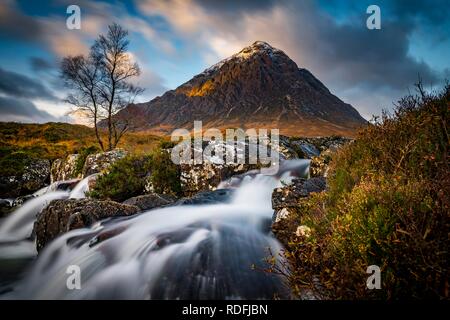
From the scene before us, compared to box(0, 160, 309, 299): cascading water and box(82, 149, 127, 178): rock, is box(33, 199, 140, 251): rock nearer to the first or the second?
box(0, 160, 309, 299): cascading water

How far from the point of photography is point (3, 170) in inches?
808

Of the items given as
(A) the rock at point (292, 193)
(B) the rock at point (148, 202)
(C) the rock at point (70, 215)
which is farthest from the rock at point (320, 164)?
(C) the rock at point (70, 215)

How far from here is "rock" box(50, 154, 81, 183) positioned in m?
18.7

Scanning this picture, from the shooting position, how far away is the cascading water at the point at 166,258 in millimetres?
4980

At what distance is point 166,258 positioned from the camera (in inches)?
230

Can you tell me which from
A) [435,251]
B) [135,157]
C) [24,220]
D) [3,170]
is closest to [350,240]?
[435,251]

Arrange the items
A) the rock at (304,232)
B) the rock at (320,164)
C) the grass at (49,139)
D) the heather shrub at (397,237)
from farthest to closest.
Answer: the grass at (49,139) → the rock at (320,164) → the rock at (304,232) → the heather shrub at (397,237)

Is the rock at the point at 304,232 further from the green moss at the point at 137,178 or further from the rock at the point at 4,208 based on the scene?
the rock at the point at 4,208

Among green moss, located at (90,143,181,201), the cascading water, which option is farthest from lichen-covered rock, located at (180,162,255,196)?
the cascading water

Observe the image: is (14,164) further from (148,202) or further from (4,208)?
(148,202)

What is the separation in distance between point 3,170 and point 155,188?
579 inches

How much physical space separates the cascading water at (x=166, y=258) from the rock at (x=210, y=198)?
0.55m

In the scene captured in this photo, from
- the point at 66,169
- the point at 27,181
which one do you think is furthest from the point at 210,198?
→ the point at 27,181

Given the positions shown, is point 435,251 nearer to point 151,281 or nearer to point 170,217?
point 151,281
